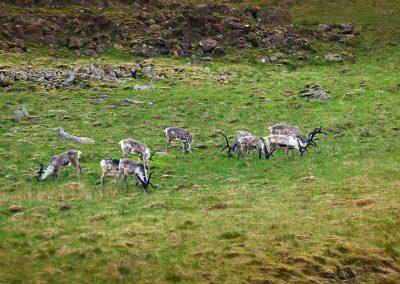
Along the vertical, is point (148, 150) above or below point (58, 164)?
above

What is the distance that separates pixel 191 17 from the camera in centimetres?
7650

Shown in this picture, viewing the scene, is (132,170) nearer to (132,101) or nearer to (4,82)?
(132,101)

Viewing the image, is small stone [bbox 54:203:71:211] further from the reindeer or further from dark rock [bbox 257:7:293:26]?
dark rock [bbox 257:7:293:26]

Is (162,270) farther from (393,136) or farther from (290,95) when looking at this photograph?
(290,95)

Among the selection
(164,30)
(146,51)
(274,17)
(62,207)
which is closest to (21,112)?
(62,207)

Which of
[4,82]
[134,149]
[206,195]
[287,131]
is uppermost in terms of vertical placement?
[287,131]

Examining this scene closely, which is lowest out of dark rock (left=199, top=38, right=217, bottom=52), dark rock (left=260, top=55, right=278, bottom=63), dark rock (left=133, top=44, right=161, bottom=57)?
dark rock (left=133, top=44, right=161, bottom=57)

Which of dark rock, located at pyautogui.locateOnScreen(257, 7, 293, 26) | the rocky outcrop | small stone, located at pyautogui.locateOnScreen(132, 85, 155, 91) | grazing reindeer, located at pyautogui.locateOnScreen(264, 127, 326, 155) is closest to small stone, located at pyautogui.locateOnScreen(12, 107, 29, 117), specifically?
small stone, located at pyautogui.locateOnScreen(132, 85, 155, 91)

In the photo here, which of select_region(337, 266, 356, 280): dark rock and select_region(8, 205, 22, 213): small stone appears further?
select_region(8, 205, 22, 213): small stone

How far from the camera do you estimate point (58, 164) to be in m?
30.1

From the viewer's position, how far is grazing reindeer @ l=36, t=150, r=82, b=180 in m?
29.6

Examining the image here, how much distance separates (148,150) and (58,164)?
5292mm

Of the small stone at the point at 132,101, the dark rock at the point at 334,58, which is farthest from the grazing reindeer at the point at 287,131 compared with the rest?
the dark rock at the point at 334,58

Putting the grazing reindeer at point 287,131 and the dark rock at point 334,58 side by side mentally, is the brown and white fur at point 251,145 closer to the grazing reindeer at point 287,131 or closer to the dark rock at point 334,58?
the grazing reindeer at point 287,131
